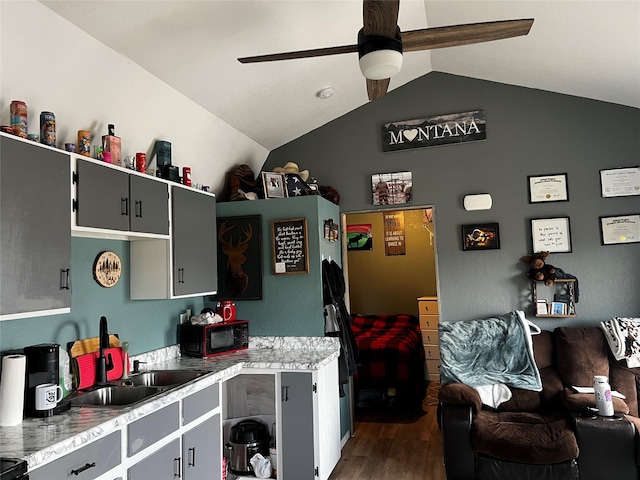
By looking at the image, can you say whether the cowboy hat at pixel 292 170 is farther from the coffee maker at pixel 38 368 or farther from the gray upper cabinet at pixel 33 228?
the coffee maker at pixel 38 368

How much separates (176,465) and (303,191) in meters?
2.35

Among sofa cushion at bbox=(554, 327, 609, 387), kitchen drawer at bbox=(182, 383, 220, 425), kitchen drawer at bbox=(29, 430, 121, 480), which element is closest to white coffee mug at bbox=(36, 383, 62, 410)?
kitchen drawer at bbox=(29, 430, 121, 480)

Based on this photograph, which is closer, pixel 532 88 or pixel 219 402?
pixel 219 402

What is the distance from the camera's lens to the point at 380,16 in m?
1.78

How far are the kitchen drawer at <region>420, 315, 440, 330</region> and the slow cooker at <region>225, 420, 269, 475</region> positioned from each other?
3041 millimetres

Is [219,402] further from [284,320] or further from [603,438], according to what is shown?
[603,438]

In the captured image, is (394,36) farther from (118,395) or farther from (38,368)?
(118,395)

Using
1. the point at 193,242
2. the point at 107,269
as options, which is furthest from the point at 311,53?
the point at 107,269

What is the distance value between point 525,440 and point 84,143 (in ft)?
10.00

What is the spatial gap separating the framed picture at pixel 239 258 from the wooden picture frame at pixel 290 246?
5.8 inches

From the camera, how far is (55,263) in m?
2.09

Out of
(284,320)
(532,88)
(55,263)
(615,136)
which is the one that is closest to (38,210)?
(55,263)

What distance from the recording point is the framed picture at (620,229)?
3.70 meters

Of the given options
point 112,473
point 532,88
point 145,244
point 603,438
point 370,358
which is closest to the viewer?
point 112,473
